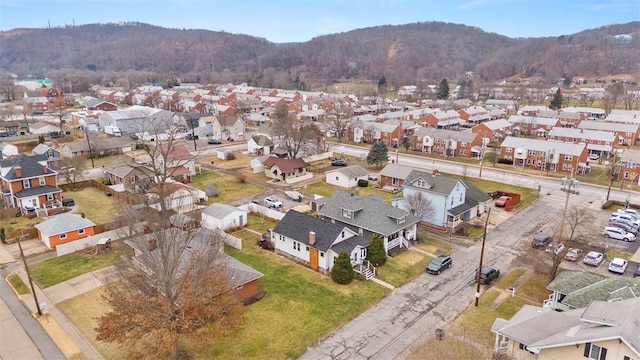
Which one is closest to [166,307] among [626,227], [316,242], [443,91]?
[316,242]

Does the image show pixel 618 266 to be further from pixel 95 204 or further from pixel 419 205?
pixel 95 204

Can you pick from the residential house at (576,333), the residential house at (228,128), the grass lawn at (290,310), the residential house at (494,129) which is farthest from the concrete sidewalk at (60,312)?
the residential house at (494,129)

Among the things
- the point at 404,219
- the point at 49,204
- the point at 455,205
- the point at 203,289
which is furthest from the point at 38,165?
the point at 455,205

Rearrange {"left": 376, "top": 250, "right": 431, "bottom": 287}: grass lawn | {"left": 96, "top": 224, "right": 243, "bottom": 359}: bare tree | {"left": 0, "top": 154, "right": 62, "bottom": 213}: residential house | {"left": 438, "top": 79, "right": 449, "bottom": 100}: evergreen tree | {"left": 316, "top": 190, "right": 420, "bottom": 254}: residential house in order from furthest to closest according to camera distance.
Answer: {"left": 438, "top": 79, "right": 449, "bottom": 100}: evergreen tree → {"left": 0, "top": 154, "right": 62, "bottom": 213}: residential house → {"left": 316, "top": 190, "right": 420, "bottom": 254}: residential house → {"left": 376, "top": 250, "right": 431, "bottom": 287}: grass lawn → {"left": 96, "top": 224, "right": 243, "bottom": 359}: bare tree

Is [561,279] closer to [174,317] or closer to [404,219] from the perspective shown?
[404,219]

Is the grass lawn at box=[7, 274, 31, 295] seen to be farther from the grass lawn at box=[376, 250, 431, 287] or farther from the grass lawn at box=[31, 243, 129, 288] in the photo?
the grass lawn at box=[376, 250, 431, 287]

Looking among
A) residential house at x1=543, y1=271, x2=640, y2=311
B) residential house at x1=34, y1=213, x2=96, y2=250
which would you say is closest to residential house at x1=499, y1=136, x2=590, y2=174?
residential house at x1=543, y1=271, x2=640, y2=311

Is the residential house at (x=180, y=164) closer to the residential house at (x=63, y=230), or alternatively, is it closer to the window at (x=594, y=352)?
the residential house at (x=63, y=230)
